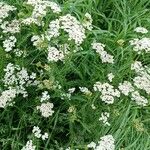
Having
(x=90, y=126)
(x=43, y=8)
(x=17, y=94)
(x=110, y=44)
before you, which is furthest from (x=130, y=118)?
(x=43, y=8)

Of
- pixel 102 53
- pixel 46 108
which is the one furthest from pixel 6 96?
pixel 102 53

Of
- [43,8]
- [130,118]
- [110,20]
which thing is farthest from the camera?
[110,20]

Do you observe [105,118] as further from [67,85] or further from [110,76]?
[67,85]

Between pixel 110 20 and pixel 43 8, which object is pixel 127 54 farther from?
pixel 43 8

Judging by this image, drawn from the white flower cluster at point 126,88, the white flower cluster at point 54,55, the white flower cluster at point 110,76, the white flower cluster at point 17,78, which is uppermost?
the white flower cluster at point 54,55

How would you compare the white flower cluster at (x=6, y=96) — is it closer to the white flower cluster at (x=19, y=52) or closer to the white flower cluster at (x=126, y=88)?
the white flower cluster at (x=19, y=52)

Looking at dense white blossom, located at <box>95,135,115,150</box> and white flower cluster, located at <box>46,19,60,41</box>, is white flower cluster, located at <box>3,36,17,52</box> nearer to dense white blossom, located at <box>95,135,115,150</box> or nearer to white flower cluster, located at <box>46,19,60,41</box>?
white flower cluster, located at <box>46,19,60,41</box>

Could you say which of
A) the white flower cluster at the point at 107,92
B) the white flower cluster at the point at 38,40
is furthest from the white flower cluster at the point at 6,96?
the white flower cluster at the point at 107,92
